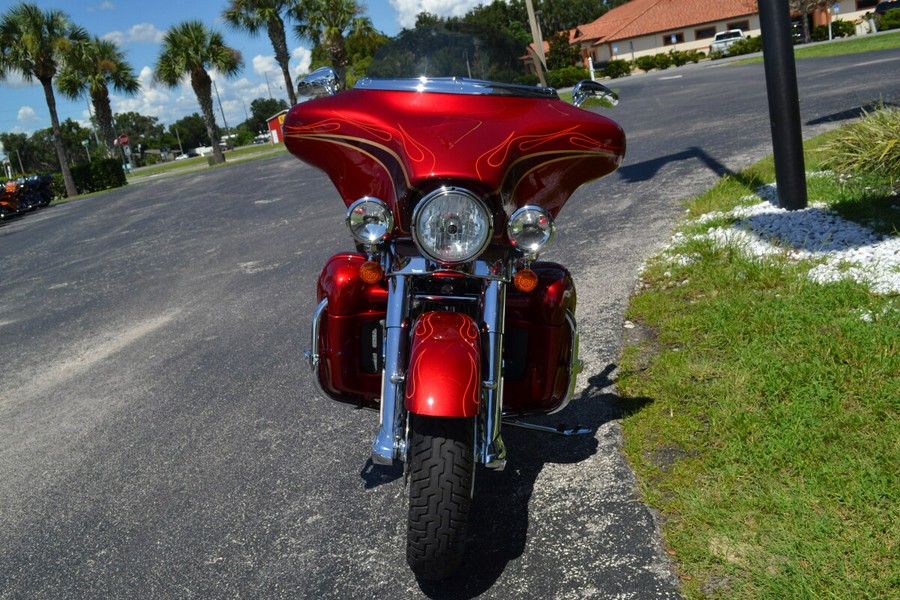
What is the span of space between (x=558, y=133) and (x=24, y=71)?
35456mm

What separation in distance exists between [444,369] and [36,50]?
35584mm

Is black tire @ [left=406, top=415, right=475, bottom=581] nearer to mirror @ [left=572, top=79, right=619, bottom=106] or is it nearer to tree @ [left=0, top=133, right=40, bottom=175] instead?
mirror @ [left=572, top=79, right=619, bottom=106]

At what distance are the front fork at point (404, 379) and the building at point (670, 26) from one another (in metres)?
57.6

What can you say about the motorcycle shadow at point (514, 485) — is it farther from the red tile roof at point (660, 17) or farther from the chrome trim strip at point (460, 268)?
the red tile roof at point (660, 17)

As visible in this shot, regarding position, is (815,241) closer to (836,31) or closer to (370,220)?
(370,220)

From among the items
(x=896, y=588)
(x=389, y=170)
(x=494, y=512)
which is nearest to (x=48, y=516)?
(x=494, y=512)

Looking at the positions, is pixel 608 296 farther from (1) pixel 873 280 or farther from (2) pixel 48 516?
(2) pixel 48 516

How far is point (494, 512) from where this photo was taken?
→ 3.22 meters

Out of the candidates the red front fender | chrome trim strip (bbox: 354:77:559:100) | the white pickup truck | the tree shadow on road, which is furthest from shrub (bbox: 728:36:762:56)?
the red front fender

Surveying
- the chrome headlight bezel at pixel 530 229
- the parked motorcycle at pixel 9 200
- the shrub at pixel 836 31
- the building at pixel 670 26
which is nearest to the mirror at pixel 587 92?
the chrome headlight bezel at pixel 530 229

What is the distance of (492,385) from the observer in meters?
2.75

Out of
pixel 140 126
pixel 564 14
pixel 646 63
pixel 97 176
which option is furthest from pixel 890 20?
pixel 140 126

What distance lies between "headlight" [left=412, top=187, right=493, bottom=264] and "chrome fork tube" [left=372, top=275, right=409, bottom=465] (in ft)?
0.84

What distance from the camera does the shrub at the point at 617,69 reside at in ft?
156
